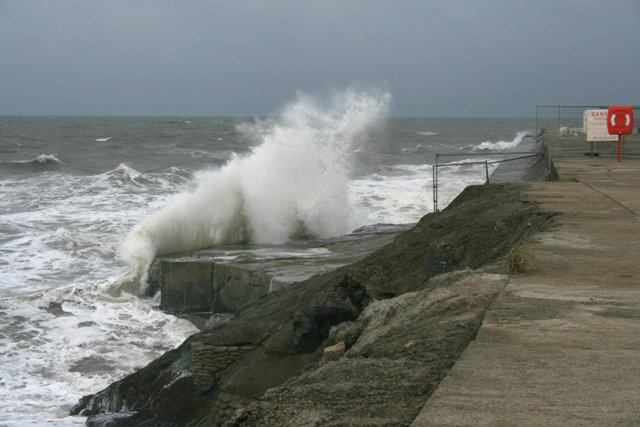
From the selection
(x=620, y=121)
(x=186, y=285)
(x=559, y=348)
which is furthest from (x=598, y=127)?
(x=559, y=348)

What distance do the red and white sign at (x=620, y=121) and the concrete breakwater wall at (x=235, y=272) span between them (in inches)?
175

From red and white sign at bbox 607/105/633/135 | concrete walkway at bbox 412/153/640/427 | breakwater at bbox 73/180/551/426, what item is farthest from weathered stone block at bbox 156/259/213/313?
red and white sign at bbox 607/105/633/135

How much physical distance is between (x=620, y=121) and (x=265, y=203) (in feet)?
19.9

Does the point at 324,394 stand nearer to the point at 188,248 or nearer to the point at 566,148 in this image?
the point at 188,248

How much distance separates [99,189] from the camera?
27.1 metres

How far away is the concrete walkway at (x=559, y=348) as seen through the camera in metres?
2.95

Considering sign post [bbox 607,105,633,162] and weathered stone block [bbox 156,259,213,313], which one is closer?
weathered stone block [bbox 156,259,213,313]

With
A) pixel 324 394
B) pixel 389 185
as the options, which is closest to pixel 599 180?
pixel 324 394

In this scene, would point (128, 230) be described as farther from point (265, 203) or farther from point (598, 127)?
point (598, 127)

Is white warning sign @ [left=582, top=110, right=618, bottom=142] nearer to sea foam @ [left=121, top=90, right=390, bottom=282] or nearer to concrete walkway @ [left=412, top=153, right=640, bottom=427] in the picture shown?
sea foam @ [left=121, top=90, right=390, bottom=282]

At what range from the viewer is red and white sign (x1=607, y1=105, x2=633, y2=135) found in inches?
595

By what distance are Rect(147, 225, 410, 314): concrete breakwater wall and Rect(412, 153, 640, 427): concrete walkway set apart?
4.60 meters

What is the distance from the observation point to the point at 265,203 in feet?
54.0

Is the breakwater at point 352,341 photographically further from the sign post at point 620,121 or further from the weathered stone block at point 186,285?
the sign post at point 620,121
